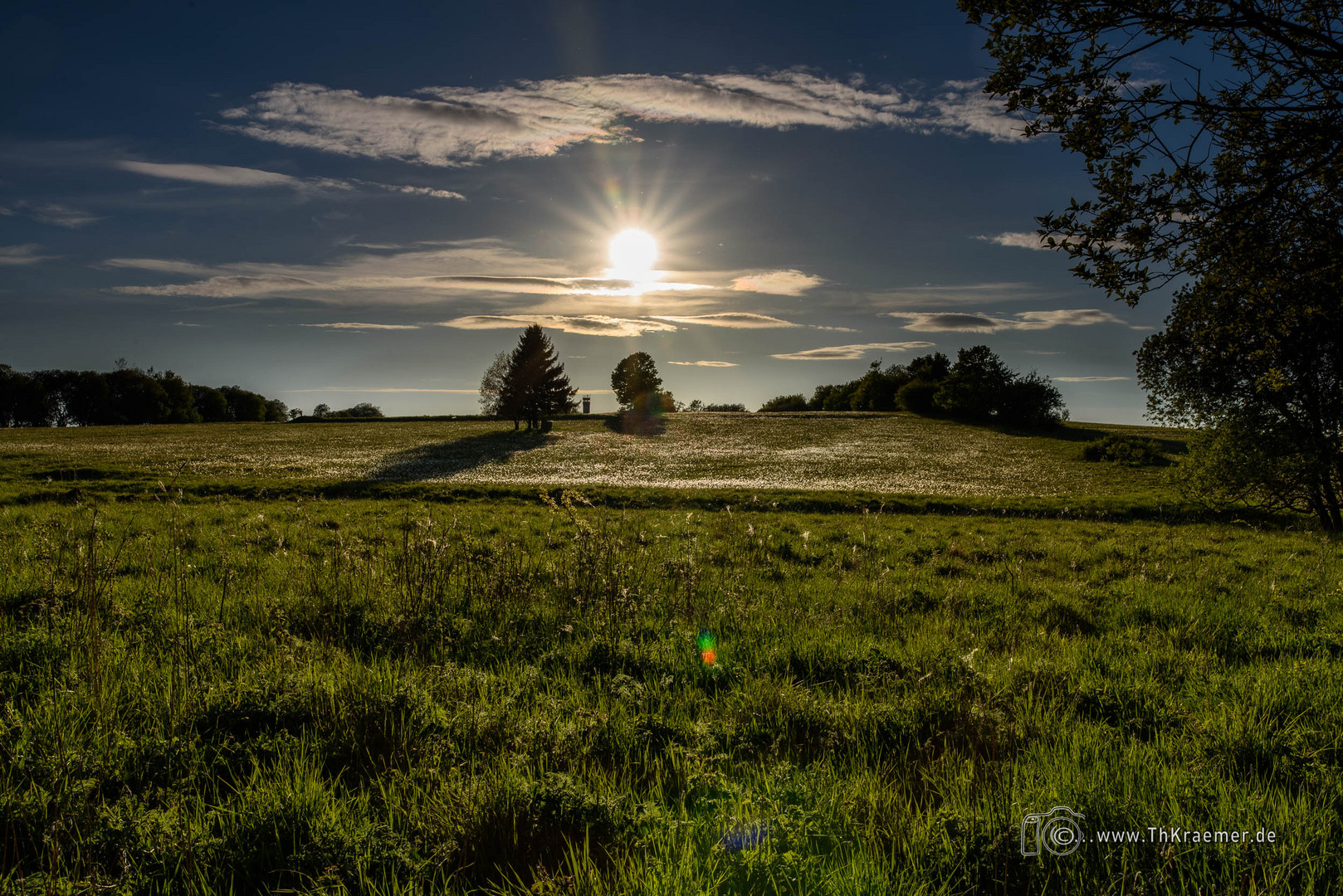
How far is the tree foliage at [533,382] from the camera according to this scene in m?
65.7

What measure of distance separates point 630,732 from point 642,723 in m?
0.18

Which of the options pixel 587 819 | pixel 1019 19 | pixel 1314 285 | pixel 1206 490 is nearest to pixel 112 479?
pixel 587 819

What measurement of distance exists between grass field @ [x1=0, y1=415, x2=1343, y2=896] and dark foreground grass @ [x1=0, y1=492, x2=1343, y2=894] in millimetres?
26

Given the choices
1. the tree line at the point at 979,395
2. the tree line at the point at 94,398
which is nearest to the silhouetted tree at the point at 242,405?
the tree line at the point at 94,398

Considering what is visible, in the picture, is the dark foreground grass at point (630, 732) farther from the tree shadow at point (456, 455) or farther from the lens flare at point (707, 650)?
the tree shadow at point (456, 455)

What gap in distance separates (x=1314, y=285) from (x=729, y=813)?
1193cm

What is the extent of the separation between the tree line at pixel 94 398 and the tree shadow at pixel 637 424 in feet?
235

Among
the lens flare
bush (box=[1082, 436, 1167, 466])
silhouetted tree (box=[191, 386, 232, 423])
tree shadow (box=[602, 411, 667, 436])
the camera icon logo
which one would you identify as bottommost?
the lens flare

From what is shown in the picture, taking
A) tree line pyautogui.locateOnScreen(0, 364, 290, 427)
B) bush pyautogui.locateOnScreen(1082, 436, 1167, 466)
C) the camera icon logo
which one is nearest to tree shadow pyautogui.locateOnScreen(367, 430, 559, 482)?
the camera icon logo

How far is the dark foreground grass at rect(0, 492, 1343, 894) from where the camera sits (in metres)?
3.01

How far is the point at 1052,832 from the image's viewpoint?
10.4ft

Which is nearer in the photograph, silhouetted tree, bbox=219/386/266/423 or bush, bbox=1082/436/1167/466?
bush, bbox=1082/436/1167/466

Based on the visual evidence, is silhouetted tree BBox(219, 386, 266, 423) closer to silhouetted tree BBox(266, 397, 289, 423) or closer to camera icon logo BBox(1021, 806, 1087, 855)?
silhouetted tree BBox(266, 397, 289, 423)

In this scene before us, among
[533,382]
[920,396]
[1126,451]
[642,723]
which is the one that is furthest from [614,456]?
[920,396]
